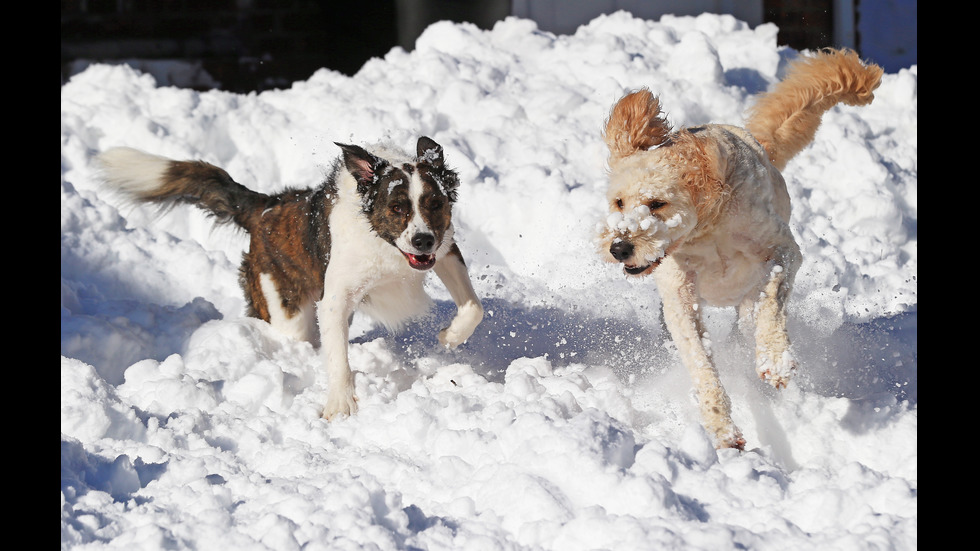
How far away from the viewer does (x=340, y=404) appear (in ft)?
14.1

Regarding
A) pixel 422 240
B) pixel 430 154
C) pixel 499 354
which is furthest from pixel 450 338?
pixel 430 154

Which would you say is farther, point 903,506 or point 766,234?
point 766,234

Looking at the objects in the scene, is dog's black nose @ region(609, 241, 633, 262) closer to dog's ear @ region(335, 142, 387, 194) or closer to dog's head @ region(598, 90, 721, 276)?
dog's head @ region(598, 90, 721, 276)

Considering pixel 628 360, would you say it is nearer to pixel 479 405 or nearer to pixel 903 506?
pixel 479 405

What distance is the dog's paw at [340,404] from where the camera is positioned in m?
4.24

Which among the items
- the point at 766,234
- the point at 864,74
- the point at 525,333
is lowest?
the point at 525,333

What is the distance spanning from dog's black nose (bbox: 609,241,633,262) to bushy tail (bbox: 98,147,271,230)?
2.83 metres

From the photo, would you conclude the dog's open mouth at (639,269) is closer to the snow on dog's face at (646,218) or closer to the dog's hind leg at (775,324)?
the snow on dog's face at (646,218)

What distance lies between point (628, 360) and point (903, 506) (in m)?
2.09

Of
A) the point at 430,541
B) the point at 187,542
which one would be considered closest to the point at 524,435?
the point at 430,541

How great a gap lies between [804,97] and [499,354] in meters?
2.12

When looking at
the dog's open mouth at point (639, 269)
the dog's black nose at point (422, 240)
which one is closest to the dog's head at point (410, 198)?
the dog's black nose at point (422, 240)

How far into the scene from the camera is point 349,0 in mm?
9406

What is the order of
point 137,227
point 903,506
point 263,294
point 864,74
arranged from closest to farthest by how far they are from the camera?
point 903,506, point 864,74, point 263,294, point 137,227
